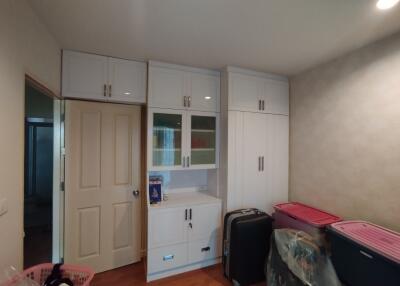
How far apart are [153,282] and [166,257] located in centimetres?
27

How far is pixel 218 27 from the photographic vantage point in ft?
5.37

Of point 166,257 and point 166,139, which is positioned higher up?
point 166,139

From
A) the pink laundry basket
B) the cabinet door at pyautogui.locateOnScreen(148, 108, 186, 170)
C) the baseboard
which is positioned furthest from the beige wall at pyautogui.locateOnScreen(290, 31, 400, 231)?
the pink laundry basket

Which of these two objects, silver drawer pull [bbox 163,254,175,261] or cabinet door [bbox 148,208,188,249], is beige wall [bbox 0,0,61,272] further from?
silver drawer pull [bbox 163,254,175,261]

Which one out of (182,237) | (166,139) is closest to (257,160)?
(166,139)

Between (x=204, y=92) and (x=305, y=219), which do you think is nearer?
(x=305, y=219)

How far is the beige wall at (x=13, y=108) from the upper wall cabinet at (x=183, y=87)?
1083 millimetres

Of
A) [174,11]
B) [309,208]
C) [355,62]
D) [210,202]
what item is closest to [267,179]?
[309,208]

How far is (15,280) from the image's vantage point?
1065 millimetres

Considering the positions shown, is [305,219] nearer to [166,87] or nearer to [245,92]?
[245,92]

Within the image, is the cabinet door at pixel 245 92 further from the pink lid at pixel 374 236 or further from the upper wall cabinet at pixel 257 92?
the pink lid at pixel 374 236

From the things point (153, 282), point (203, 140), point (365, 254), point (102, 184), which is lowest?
point (153, 282)

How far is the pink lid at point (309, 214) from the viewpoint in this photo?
6.34ft

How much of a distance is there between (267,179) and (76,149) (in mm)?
2275
